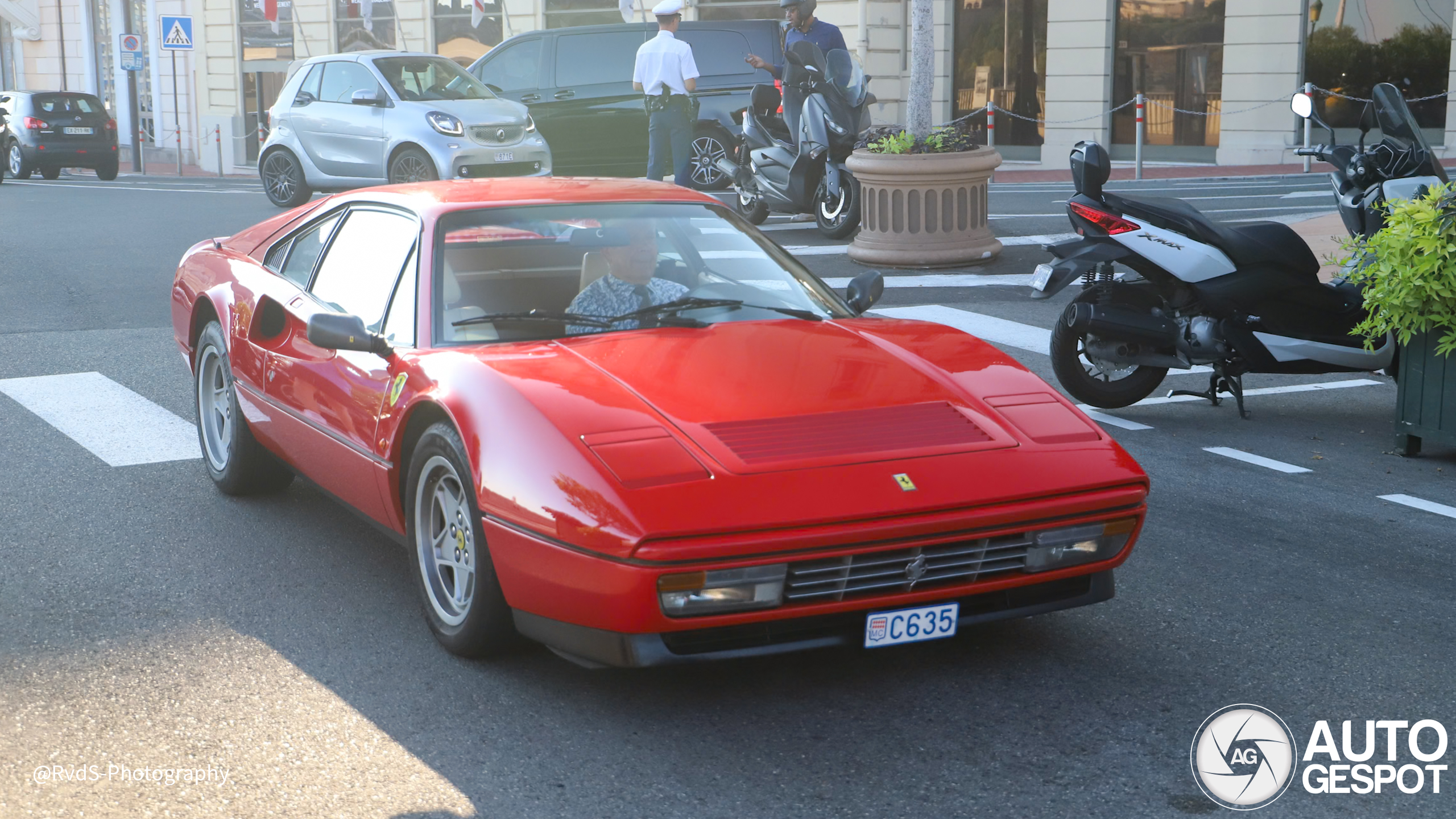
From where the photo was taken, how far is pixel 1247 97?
2436 centimetres

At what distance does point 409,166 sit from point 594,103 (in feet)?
10.7

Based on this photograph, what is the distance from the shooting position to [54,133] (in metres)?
28.4

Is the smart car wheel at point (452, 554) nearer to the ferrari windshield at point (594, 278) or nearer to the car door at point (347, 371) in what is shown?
the car door at point (347, 371)

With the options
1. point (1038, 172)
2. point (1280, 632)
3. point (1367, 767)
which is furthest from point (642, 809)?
point (1038, 172)

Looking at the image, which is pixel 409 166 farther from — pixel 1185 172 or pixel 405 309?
pixel 405 309

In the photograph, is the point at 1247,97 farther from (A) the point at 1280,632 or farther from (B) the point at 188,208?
(A) the point at 1280,632

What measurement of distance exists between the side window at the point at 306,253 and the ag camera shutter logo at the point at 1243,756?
3289 mm

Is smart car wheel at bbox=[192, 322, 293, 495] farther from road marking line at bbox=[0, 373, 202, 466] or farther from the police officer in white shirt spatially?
the police officer in white shirt

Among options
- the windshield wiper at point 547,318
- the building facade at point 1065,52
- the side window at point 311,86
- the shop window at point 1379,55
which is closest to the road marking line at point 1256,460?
the windshield wiper at point 547,318

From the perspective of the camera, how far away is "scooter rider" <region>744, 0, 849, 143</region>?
14047 millimetres

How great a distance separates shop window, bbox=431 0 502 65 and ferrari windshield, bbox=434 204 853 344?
2844cm

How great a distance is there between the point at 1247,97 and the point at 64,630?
2282 centimetres

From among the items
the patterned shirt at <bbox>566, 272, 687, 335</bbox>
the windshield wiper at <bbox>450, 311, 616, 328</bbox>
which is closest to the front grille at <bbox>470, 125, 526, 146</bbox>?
the patterned shirt at <bbox>566, 272, 687, 335</bbox>

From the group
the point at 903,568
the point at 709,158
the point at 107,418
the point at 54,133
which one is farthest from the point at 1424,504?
the point at 54,133
